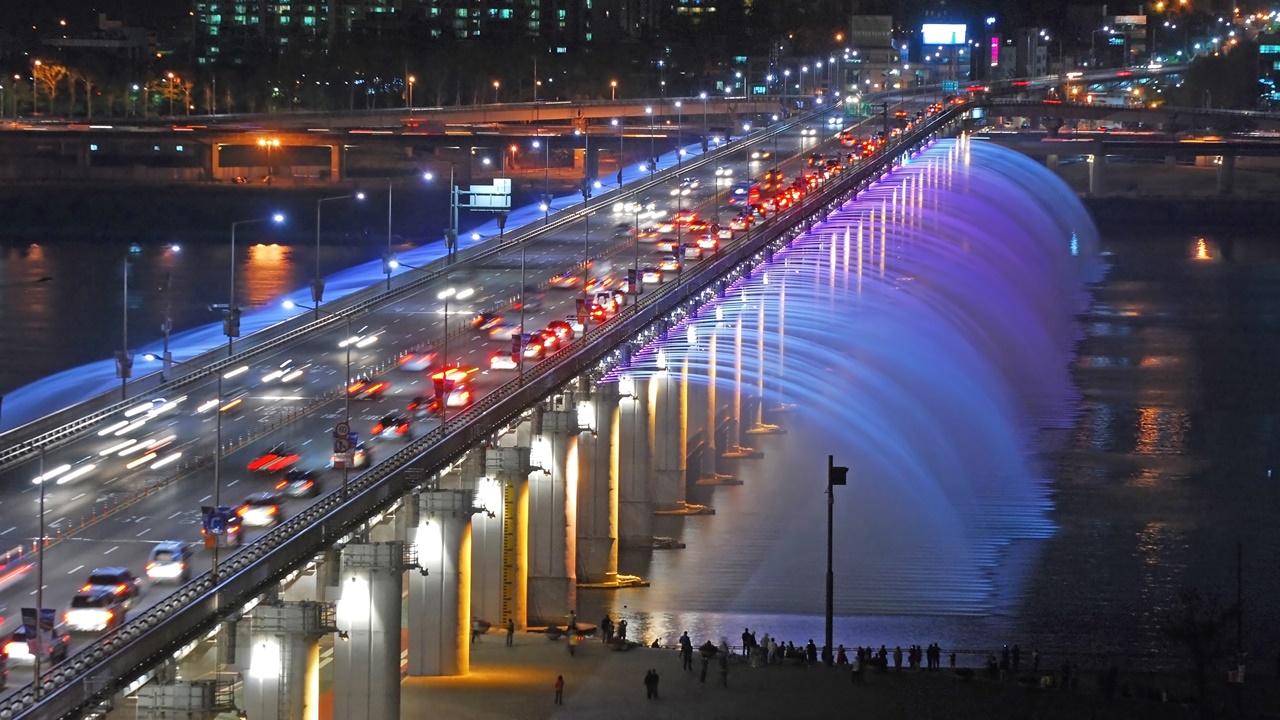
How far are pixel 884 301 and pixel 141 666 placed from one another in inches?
1527

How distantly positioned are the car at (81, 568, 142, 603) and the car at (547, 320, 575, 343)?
51.3ft

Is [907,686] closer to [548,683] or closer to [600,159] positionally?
[548,683]

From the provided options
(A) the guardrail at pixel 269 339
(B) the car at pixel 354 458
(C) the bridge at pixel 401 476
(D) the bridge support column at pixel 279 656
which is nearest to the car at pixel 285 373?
(C) the bridge at pixel 401 476

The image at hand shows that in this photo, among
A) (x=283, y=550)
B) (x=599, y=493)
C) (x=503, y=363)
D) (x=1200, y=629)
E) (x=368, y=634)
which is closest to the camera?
(x=283, y=550)

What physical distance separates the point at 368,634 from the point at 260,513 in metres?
1.52

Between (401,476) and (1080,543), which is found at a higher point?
(401,476)

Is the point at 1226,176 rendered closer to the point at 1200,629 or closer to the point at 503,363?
the point at 503,363

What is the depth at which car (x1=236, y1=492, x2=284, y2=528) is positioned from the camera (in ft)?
60.5

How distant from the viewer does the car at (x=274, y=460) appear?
837 inches

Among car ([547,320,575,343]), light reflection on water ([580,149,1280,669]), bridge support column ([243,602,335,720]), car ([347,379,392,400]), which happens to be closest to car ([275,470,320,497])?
bridge support column ([243,602,335,720])

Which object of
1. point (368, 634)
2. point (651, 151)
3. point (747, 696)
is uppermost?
point (651, 151)

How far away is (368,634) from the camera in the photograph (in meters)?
18.2

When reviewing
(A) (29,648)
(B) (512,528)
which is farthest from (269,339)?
(A) (29,648)

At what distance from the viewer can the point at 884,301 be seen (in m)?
51.9
